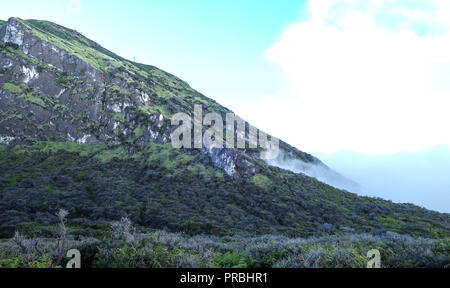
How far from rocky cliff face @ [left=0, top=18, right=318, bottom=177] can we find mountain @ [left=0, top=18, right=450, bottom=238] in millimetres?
307

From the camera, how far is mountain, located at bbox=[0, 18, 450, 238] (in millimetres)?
50594

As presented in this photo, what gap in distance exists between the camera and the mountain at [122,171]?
5059cm

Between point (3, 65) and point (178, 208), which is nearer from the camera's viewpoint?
point (178, 208)

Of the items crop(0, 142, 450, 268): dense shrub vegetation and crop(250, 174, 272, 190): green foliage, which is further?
crop(250, 174, 272, 190): green foliage

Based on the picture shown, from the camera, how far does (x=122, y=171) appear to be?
245ft

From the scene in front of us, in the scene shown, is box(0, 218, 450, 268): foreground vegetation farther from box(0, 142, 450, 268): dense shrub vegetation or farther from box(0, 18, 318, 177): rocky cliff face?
box(0, 18, 318, 177): rocky cliff face

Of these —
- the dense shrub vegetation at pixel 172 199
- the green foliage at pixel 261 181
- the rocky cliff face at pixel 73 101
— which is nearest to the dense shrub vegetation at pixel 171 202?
the dense shrub vegetation at pixel 172 199

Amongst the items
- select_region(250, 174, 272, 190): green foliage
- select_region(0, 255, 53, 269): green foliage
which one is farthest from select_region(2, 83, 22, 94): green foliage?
select_region(0, 255, 53, 269): green foliage

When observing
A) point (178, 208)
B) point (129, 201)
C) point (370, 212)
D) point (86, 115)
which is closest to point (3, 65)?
point (86, 115)

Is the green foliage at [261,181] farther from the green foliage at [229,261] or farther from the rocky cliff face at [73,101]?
the green foliage at [229,261]

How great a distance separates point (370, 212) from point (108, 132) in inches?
2898

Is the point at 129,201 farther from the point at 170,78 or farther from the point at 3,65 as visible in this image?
the point at 170,78

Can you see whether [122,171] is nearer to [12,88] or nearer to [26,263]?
[12,88]
